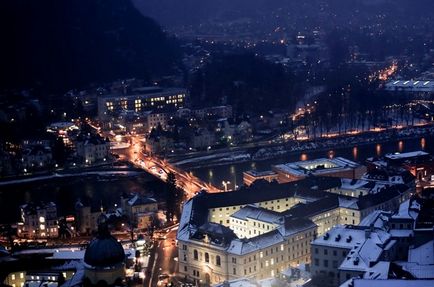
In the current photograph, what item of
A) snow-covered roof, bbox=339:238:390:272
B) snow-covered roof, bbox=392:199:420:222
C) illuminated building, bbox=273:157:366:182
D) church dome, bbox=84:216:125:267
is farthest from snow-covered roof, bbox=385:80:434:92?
church dome, bbox=84:216:125:267

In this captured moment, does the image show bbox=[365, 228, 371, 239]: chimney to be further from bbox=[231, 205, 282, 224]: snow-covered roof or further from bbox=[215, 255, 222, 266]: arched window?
bbox=[215, 255, 222, 266]: arched window

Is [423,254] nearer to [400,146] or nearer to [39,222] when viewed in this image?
[39,222]

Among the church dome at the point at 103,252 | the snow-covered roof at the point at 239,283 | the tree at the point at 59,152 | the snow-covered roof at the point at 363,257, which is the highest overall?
the church dome at the point at 103,252

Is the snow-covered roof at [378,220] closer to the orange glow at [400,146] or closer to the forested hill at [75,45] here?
the orange glow at [400,146]

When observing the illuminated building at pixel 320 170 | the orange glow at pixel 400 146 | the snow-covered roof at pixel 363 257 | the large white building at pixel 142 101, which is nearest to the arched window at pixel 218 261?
the snow-covered roof at pixel 363 257

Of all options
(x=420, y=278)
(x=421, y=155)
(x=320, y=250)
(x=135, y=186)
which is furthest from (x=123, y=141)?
(x=420, y=278)

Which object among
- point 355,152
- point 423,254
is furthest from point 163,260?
point 355,152
